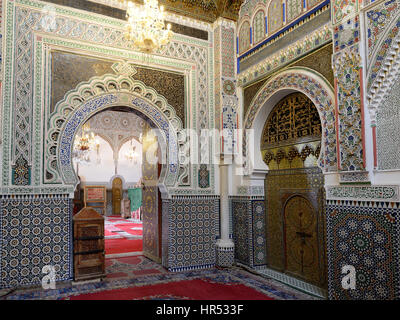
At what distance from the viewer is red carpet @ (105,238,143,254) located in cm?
615

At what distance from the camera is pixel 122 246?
259 inches

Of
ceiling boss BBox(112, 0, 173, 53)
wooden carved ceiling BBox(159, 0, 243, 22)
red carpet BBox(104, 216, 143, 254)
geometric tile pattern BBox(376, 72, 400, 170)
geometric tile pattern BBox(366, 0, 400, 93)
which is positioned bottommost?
red carpet BBox(104, 216, 143, 254)

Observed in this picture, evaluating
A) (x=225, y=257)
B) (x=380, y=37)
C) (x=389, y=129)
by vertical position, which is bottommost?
(x=225, y=257)

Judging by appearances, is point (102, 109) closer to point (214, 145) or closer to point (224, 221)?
point (214, 145)

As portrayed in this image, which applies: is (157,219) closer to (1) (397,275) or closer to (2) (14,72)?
(2) (14,72)

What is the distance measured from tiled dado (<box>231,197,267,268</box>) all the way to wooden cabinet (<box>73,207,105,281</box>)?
195cm

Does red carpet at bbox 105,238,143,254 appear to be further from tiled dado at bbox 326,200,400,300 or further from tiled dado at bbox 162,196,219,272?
tiled dado at bbox 326,200,400,300

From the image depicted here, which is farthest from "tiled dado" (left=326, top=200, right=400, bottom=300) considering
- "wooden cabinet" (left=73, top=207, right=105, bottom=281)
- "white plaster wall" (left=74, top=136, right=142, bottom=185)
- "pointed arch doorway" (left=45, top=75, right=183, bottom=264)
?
"white plaster wall" (left=74, top=136, right=142, bottom=185)

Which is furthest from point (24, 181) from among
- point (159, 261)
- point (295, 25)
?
point (295, 25)

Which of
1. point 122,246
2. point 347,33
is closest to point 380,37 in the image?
point 347,33

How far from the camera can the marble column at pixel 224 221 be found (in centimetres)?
483

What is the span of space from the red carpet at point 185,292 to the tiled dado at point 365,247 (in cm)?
84

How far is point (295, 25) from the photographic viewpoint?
3.99 m

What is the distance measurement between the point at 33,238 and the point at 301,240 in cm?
319
